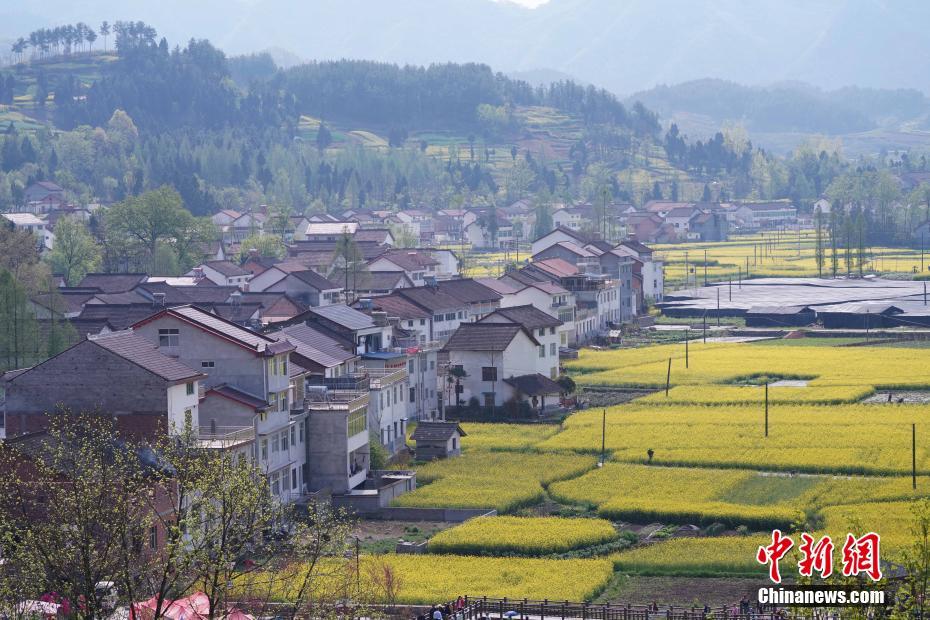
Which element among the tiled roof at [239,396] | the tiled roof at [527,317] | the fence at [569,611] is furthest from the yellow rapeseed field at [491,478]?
the tiled roof at [527,317]

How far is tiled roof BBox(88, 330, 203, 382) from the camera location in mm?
30906

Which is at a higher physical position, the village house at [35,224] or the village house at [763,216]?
the village house at [35,224]

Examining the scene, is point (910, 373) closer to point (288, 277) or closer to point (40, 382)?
point (288, 277)

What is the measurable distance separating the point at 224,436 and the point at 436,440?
10.2 m

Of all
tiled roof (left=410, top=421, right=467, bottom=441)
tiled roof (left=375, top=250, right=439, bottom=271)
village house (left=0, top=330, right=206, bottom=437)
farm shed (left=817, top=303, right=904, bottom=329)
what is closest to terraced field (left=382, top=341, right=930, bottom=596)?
tiled roof (left=410, top=421, right=467, bottom=441)

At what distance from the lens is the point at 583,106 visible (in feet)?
655

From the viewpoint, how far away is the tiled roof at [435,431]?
134 ft

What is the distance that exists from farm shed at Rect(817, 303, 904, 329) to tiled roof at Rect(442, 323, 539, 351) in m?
25.8

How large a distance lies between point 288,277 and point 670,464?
26.6 meters

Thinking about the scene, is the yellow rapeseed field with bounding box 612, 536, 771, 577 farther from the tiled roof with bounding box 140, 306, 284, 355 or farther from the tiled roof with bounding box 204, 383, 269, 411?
the tiled roof with bounding box 140, 306, 284, 355

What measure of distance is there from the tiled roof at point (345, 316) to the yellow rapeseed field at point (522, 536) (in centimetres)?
1226

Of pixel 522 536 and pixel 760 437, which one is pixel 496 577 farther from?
pixel 760 437

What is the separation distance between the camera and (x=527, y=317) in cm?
5394

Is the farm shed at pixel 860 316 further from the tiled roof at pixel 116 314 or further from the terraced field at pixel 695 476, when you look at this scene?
the tiled roof at pixel 116 314
